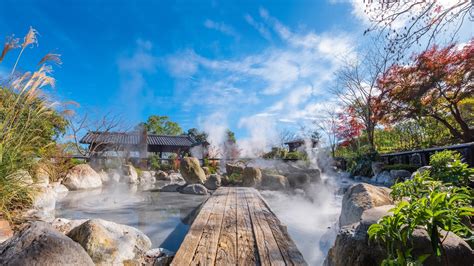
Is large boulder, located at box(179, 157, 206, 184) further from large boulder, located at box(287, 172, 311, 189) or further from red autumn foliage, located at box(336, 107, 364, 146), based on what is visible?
red autumn foliage, located at box(336, 107, 364, 146)

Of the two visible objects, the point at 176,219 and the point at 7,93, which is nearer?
the point at 7,93

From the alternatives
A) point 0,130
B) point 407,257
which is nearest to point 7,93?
point 0,130

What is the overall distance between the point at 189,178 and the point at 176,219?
5.09 metres

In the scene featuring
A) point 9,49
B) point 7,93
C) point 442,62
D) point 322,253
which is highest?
point 442,62

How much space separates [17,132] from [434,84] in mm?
11845

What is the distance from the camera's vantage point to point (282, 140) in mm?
24125

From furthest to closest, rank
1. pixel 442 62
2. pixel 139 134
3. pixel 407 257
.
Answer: pixel 139 134 → pixel 442 62 → pixel 407 257

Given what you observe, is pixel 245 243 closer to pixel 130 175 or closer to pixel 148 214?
pixel 148 214

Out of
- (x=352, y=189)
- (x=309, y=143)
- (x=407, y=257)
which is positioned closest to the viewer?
(x=407, y=257)

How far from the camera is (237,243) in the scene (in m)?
1.95

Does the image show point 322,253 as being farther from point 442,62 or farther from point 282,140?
point 282,140

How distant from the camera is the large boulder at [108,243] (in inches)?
89.5

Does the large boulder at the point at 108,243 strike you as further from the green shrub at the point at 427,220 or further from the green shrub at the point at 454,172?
the green shrub at the point at 454,172

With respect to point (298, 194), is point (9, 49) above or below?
above
